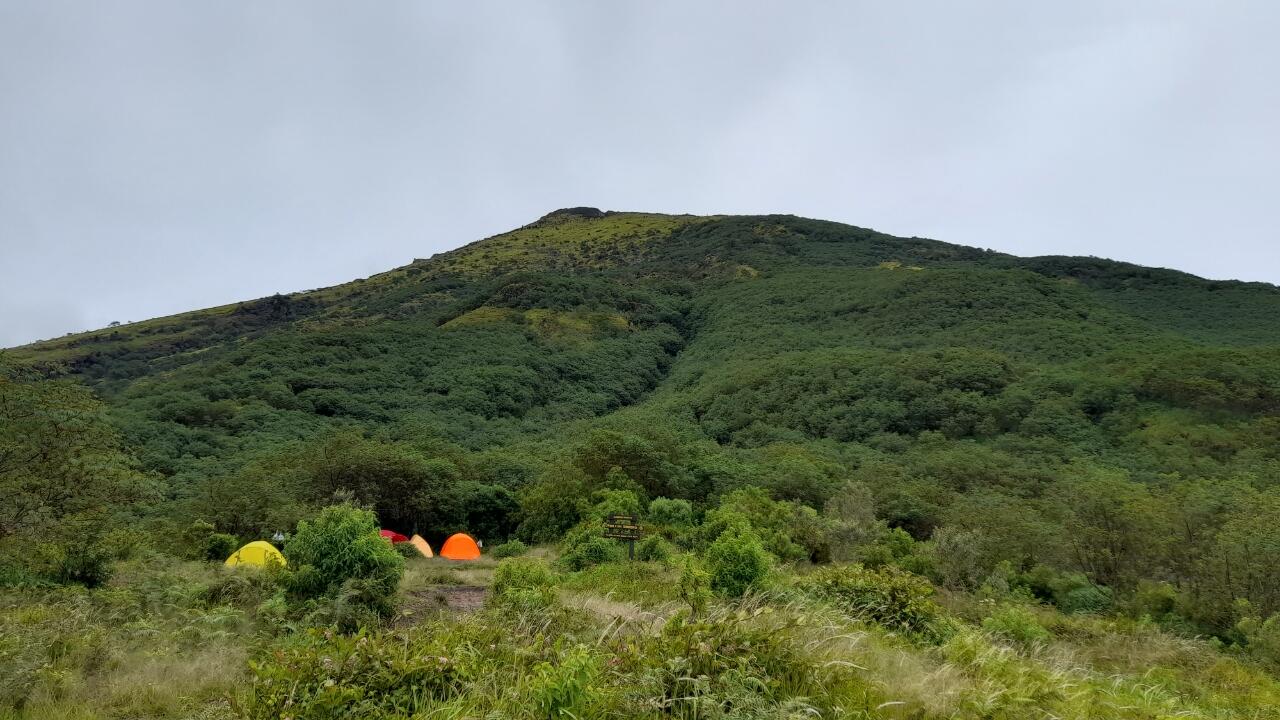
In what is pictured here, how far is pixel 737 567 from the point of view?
35.1 ft

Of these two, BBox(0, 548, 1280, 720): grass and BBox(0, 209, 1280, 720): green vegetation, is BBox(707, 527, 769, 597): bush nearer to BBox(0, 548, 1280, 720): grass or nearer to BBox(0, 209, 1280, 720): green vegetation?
BBox(0, 209, 1280, 720): green vegetation

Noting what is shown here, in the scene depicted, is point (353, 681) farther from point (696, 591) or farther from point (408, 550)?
point (408, 550)

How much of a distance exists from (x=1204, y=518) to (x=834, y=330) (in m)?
55.6

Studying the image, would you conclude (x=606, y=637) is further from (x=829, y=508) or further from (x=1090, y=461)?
(x=1090, y=461)

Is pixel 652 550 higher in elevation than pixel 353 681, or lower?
lower

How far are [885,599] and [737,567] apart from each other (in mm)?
2357

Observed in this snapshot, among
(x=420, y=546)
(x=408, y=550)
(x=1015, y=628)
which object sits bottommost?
(x=420, y=546)

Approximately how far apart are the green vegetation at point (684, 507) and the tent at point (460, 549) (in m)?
1.41

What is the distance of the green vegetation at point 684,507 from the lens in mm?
5844

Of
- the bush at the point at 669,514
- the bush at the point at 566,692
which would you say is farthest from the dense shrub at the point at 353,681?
the bush at the point at 669,514

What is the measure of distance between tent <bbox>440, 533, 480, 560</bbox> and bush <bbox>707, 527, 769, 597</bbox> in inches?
689

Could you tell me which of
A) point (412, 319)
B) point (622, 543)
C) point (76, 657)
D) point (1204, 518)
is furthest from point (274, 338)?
point (1204, 518)

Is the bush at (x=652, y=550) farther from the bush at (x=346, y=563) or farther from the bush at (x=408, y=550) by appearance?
the bush at (x=408, y=550)

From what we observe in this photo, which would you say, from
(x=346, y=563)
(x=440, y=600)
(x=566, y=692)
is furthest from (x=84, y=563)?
(x=566, y=692)
